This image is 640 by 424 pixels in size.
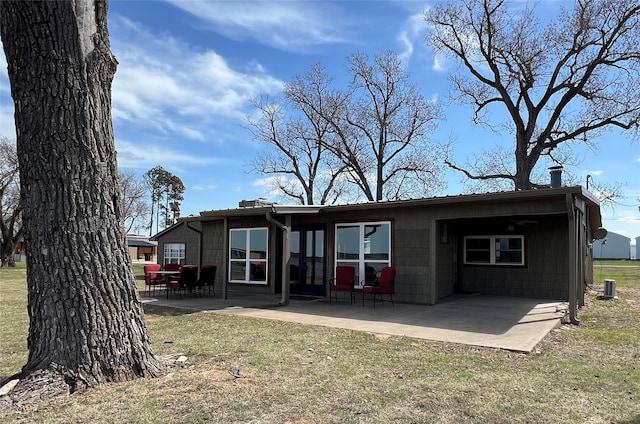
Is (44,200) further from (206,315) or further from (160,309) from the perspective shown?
(160,309)

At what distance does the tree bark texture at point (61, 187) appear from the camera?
3996 mm

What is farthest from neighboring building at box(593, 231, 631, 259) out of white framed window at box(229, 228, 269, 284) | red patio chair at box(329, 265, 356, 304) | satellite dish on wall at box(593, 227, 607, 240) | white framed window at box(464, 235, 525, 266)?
red patio chair at box(329, 265, 356, 304)

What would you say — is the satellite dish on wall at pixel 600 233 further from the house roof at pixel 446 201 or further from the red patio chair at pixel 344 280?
the red patio chair at pixel 344 280

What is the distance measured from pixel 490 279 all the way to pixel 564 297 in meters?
1.85

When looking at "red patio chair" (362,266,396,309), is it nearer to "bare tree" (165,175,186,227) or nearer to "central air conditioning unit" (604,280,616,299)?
"central air conditioning unit" (604,280,616,299)

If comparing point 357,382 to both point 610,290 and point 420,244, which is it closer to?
point 420,244

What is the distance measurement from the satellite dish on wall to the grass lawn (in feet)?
32.8

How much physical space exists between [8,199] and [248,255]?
2457 centimetres

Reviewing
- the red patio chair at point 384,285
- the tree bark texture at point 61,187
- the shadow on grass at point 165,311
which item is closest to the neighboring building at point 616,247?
the red patio chair at point 384,285

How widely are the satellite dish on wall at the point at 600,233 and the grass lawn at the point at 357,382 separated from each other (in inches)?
393

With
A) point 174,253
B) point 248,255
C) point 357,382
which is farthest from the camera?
point 174,253

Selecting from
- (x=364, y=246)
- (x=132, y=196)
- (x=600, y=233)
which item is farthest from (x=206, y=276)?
(x=132, y=196)

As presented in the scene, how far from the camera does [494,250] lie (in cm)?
1241

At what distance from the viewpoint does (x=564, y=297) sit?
11195 millimetres
